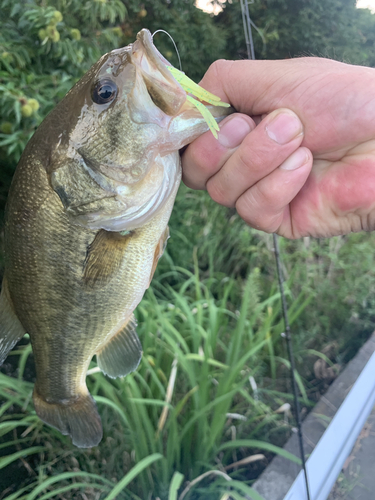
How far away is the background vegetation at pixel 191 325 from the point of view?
1.27m

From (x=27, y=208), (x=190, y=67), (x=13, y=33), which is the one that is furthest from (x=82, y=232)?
(x=190, y=67)

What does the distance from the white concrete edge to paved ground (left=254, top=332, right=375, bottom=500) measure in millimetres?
88

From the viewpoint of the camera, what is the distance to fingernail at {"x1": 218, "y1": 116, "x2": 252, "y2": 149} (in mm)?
745

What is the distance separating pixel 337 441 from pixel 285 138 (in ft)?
4.69

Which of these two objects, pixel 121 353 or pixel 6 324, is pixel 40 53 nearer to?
pixel 6 324

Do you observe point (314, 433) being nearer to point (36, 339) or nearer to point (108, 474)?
point (108, 474)

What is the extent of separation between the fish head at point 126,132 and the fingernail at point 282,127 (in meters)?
0.13

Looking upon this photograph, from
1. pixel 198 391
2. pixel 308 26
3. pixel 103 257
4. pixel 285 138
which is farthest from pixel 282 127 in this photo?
pixel 308 26

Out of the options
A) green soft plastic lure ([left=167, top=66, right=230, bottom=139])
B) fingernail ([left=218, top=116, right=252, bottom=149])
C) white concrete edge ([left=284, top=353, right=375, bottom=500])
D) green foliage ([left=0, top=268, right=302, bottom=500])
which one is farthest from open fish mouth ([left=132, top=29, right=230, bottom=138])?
white concrete edge ([left=284, top=353, right=375, bottom=500])

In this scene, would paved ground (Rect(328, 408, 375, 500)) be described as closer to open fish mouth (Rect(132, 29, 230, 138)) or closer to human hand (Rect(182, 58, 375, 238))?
human hand (Rect(182, 58, 375, 238))

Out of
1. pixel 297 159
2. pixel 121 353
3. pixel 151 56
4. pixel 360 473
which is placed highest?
pixel 151 56

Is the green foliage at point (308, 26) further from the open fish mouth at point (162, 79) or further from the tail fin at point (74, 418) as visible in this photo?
the tail fin at point (74, 418)

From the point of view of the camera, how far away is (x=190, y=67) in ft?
6.79

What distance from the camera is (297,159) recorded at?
757mm
